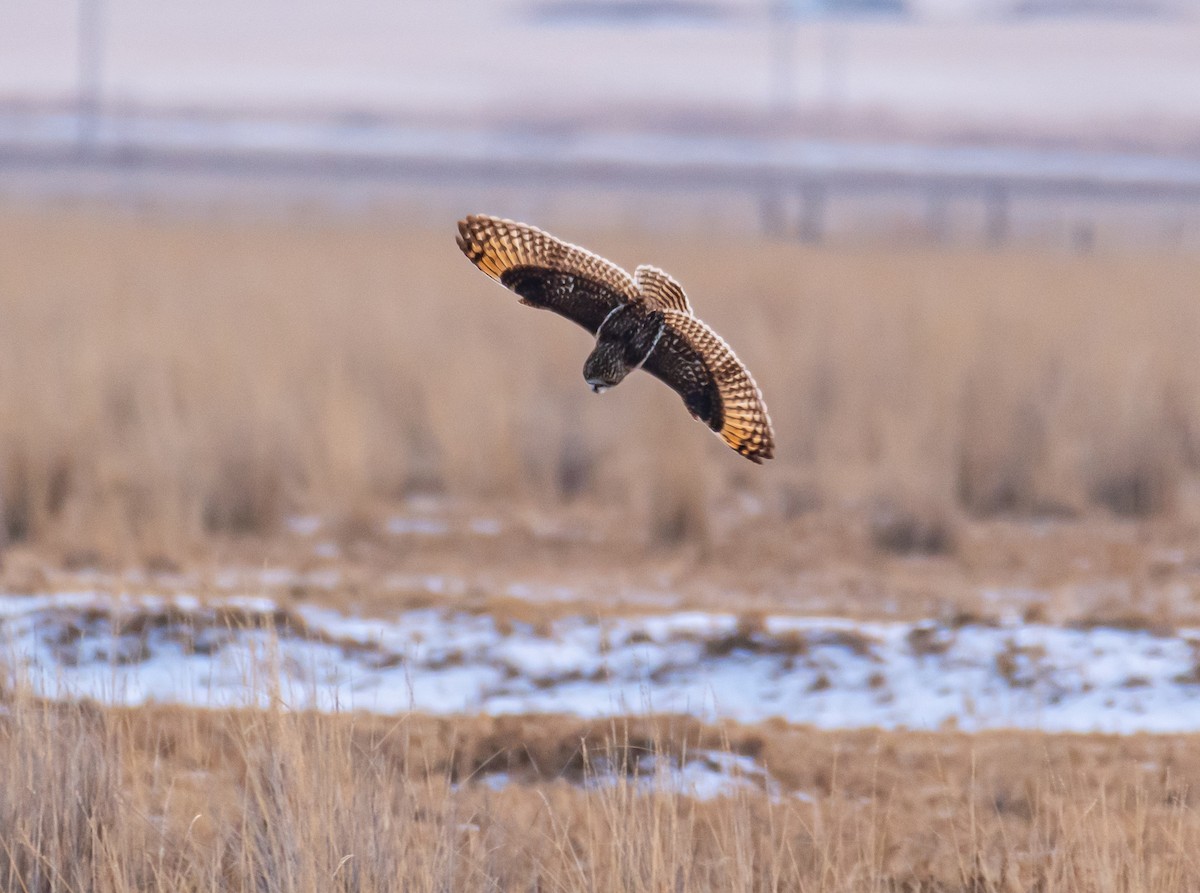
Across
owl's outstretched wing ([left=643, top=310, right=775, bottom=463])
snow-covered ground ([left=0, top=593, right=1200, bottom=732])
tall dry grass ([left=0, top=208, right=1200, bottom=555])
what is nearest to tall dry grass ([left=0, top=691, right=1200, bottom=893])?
snow-covered ground ([left=0, top=593, right=1200, bottom=732])

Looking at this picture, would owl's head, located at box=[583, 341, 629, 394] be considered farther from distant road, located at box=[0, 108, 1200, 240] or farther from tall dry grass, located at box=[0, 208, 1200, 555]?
distant road, located at box=[0, 108, 1200, 240]

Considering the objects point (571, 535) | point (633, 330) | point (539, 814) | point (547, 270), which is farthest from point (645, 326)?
point (571, 535)

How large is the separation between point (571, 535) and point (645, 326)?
6267mm

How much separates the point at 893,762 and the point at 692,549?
3708 mm

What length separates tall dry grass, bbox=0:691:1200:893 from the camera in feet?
11.0

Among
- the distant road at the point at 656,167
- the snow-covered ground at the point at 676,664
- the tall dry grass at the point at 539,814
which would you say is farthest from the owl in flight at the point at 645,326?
the distant road at the point at 656,167

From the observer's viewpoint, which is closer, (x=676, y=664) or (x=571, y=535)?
(x=676, y=664)

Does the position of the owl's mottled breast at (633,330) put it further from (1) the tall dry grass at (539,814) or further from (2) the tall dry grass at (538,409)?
(2) the tall dry grass at (538,409)

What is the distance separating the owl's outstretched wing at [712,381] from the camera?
7.88 feet

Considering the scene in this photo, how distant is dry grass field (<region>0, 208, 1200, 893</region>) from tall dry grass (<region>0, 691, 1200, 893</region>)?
0.02 metres

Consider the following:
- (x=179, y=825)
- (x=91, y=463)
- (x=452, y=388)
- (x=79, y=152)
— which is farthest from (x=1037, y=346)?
(x=79, y=152)

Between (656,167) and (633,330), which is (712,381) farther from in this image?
(656,167)

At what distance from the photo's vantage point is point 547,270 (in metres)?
2.54

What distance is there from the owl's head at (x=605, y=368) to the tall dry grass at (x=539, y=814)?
111 centimetres
